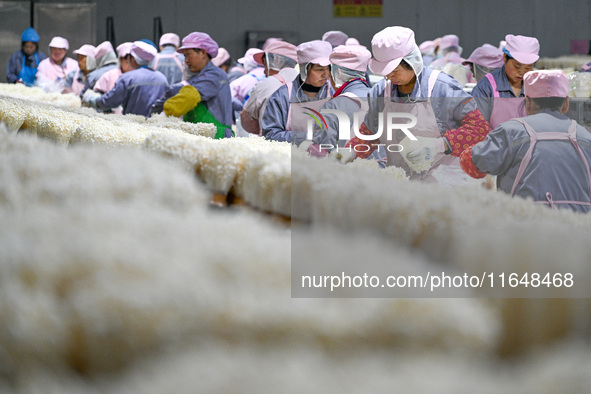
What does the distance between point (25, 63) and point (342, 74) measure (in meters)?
6.05

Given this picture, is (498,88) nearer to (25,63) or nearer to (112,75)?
(112,75)

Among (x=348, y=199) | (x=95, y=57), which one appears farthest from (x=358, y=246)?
(x=95, y=57)

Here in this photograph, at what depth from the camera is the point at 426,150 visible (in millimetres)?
1695

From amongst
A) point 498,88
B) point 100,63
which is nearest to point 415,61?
point 498,88

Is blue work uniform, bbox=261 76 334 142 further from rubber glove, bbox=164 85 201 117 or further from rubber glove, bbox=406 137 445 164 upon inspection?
rubber glove, bbox=406 137 445 164

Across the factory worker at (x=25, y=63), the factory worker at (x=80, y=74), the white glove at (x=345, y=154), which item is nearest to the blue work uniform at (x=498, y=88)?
the white glove at (x=345, y=154)

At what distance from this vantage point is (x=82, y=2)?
9672mm

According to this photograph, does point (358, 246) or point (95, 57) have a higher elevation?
point (95, 57)

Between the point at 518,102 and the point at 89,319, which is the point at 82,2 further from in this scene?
the point at 89,319

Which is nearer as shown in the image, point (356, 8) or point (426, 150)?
point (426, 150)

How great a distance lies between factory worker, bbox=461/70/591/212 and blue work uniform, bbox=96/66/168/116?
327 cm

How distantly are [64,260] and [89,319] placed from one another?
66 millimetres

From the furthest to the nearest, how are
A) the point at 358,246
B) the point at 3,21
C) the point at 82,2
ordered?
the point at 82,2, the point at 3,21, the point at 358,246

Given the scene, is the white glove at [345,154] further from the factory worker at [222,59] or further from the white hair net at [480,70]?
the factory worker at [222,59]
